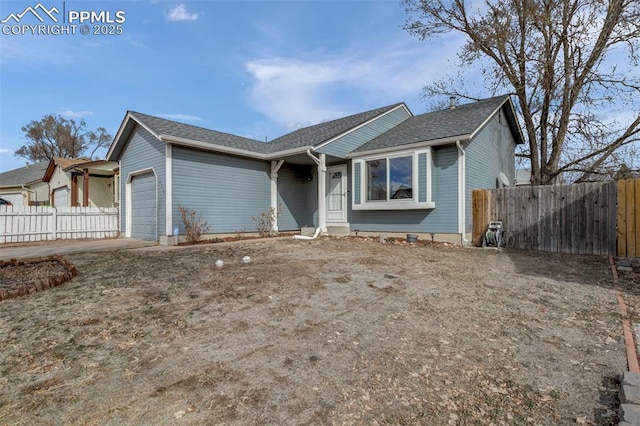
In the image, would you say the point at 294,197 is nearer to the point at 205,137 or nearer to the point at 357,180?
the point at 357,180

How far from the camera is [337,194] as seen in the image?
1140 centimetres

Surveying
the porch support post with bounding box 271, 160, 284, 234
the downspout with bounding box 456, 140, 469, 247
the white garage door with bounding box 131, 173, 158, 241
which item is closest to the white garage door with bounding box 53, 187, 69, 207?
the white garage door with bounding box 131, 173, 158, 241

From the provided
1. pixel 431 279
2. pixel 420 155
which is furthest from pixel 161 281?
pixel 420 155

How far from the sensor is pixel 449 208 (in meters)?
8.89

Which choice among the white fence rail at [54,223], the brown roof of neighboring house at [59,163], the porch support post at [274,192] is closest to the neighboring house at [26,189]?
the brown roof of neighboring house at [59,163]

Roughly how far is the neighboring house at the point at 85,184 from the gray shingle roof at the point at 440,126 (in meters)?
12.0

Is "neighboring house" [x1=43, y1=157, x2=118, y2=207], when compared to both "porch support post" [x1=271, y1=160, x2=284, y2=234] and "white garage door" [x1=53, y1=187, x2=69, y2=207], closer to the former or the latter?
"white garage door" [x1=53, y1=187, x2=69, y2=207]

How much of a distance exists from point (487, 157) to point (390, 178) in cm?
360

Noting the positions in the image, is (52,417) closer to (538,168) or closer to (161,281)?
(161,281)

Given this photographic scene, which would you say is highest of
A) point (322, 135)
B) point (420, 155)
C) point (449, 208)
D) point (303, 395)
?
point (322, 135)

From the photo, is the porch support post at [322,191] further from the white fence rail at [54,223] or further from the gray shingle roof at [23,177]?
the gray shingle roof at [23,177]

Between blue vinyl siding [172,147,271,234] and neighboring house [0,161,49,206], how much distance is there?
1806cm

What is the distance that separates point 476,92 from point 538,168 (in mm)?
4381

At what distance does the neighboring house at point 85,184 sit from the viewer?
47.9 ft
